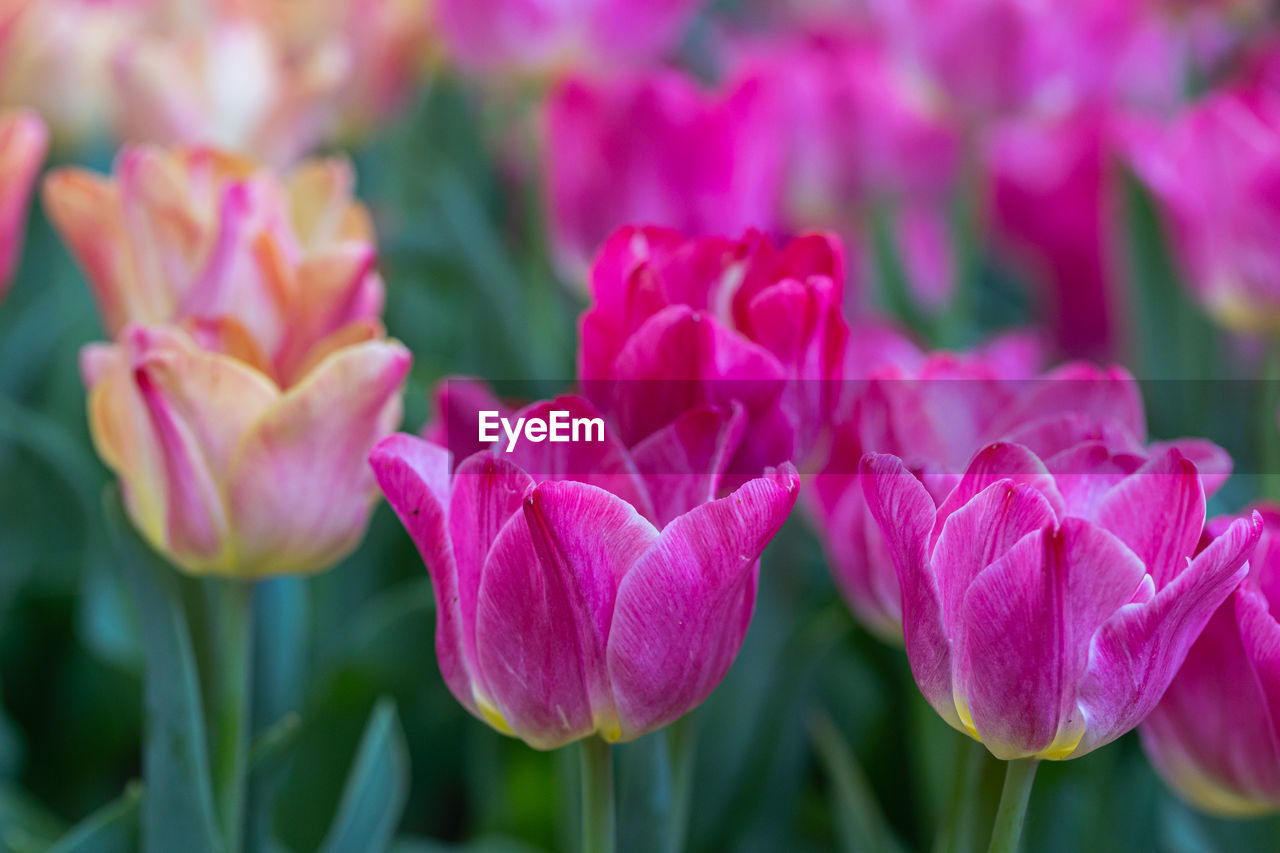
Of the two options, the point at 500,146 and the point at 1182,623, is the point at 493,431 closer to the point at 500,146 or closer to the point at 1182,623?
the point at 1182,623

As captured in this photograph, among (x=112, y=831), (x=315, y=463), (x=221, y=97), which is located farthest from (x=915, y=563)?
(x=221, y=97)

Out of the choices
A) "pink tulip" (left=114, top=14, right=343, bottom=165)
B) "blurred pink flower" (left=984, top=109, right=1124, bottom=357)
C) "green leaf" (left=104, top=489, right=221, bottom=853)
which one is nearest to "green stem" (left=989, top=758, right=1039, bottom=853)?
"green leaf" (left=104, top=489, right=221, bottom=853)

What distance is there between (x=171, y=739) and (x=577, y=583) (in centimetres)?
14

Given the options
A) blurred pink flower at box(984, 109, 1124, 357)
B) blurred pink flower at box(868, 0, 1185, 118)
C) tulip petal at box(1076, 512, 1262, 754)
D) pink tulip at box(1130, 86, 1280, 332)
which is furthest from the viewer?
blurred pink flower at box(984, 109, 1124, 357)

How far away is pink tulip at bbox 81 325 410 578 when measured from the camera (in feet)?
1.09

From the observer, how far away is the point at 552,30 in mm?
759

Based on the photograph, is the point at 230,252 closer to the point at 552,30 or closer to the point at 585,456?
the point at 585,456

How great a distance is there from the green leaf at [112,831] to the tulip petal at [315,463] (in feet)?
0.34

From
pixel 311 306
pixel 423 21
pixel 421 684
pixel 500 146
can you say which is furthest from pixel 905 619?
pixel 500 146

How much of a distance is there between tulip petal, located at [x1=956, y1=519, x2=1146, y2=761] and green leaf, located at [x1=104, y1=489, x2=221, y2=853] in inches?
8.2

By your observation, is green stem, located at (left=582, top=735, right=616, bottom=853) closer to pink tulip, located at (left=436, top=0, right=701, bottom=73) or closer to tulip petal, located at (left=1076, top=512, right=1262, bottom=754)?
tulip petal, located at (left=1076, top=512, right=1262, bottom=754)

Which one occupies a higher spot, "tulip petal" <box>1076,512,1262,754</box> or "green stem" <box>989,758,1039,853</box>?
"tulip petal" <box>1076,512,1262,754</box>

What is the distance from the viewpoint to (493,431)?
1.08ft

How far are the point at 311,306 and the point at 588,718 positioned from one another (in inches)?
6.1
